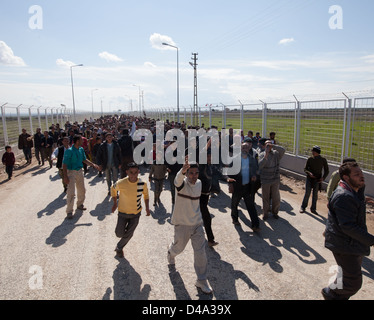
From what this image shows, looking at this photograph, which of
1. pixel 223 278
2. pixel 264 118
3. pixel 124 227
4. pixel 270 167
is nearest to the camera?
pixel 223 278

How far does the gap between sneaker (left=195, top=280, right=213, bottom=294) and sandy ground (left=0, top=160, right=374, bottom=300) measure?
0.11 m

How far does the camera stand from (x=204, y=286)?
4.16m

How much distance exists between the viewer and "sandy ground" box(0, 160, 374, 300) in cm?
421

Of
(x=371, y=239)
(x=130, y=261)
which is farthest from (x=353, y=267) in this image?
(x=130, y=261)

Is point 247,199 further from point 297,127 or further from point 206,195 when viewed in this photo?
point 297,127

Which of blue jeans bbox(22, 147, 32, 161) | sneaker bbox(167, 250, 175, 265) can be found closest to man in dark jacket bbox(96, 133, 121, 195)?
sneaker bbox(167, 250, 175, 265)

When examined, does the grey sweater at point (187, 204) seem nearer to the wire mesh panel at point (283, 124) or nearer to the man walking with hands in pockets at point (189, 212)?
the man walking with hands in pockets at point (189, 212)

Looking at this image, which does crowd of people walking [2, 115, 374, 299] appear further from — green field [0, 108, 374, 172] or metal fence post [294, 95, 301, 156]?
metal fence post [294, 95, 301, 156]

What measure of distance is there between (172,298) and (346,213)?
244cm

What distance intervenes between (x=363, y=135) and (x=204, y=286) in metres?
7.38

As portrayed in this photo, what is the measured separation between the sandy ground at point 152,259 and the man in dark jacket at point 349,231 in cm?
75

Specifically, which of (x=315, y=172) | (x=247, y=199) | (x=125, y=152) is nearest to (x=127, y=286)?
(x=247, y=199)

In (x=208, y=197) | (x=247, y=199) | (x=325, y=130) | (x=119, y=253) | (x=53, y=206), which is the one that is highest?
(x=325, y=130)

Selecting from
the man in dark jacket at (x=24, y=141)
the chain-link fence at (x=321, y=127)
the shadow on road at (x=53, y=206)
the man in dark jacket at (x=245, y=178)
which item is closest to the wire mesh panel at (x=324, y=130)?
the chain-link fence at (x=321, y=127)
